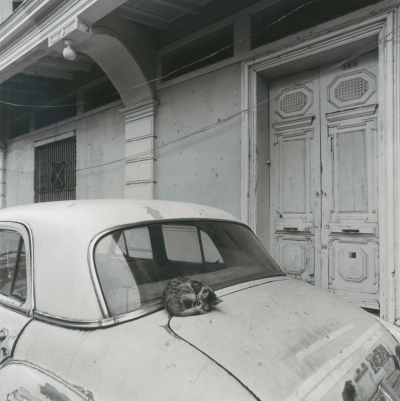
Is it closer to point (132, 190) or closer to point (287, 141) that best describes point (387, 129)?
point (287, 141)

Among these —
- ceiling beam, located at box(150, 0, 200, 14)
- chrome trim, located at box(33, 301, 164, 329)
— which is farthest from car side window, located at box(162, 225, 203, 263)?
ceiling beam, located at box(150, 0, 200, 14)

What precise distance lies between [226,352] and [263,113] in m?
4.88

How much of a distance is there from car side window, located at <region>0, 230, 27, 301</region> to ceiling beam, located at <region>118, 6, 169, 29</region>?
17.2 ft

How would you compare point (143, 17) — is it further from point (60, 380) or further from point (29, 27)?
point (60, 380)

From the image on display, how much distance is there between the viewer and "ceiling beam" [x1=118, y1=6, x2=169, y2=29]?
6304 millimetres

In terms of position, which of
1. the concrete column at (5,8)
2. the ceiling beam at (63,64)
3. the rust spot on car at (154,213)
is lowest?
the rust spot on car at (154,213)

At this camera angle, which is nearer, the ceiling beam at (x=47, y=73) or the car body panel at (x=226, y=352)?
the car body panel at (x=226, y=352)

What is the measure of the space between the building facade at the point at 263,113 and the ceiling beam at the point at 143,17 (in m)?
0.02

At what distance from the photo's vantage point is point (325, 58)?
5.12 meters

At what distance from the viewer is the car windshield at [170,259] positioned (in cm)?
171

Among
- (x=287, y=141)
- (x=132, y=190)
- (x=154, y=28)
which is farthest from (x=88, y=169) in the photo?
(x=287, y=141)

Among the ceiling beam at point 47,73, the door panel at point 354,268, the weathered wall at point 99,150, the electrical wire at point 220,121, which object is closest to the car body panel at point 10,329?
the door panel at point 354,268

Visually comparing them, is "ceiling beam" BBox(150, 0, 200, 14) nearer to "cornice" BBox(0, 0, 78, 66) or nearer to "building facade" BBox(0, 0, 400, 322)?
"building facade" BBox(0, 0, 400, 322)

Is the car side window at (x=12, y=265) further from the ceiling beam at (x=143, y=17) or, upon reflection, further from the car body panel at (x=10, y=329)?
the ceiling beam at (x=143, y=17)
